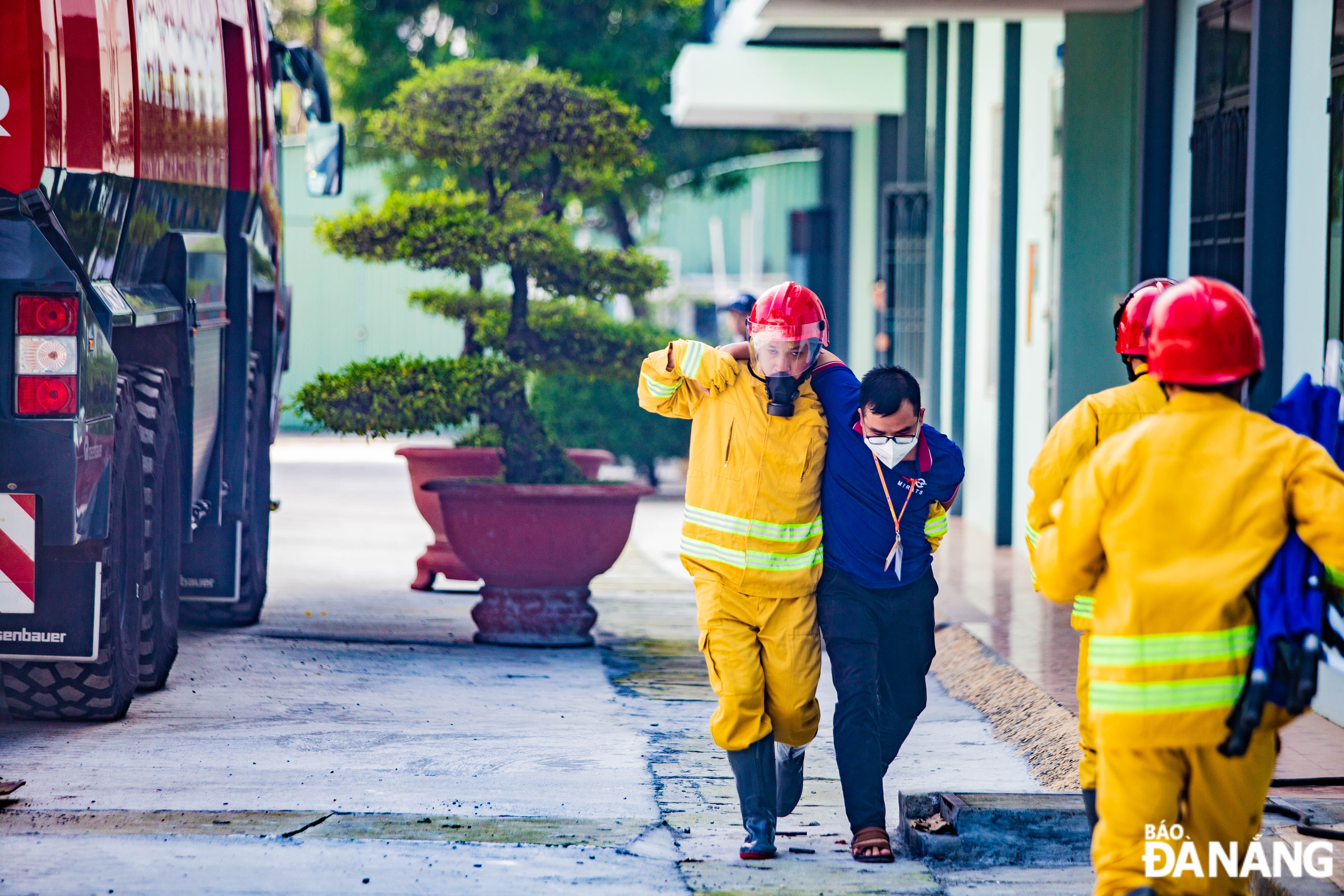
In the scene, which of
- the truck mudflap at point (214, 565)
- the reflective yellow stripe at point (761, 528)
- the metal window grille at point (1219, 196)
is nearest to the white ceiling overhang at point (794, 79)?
the metal window grille at point (1219, 196)

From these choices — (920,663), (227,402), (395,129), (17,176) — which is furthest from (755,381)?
(395,129)

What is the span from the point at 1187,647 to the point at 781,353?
170cm

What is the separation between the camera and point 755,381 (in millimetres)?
5016

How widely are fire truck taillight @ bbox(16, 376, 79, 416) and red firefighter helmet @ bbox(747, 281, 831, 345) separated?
2166 millimetres

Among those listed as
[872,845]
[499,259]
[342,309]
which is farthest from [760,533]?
[342,309]

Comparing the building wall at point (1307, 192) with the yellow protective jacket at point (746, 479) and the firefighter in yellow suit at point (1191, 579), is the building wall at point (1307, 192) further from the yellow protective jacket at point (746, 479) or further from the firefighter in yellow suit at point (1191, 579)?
the firefighter in yellow suit at point (1191, 579)

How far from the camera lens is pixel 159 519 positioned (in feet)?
22.3

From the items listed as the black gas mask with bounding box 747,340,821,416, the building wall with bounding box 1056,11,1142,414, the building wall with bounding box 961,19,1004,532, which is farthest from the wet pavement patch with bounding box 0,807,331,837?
the building wall with bounding box 961,19,1004,532

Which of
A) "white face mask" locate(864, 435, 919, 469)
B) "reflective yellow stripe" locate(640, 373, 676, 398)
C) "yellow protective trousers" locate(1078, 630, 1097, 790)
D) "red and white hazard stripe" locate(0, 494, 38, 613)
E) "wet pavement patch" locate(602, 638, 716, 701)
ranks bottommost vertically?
"wet pavement patch" locate(602, 638, 716, 701)

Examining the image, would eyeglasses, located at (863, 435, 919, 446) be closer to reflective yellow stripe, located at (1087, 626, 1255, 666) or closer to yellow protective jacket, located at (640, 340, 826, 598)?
yellow protective jacket, located at (640, 340, 826, 598)

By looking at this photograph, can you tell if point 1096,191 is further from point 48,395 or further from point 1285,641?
point 1285,641

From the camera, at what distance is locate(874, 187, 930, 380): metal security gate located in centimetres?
1541

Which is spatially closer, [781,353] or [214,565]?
[781,353]

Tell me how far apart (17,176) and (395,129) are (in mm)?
4131
